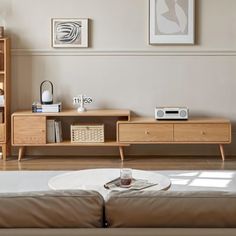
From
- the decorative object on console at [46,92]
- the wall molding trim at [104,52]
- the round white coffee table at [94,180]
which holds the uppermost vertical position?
the wall molding trim at [104,52]

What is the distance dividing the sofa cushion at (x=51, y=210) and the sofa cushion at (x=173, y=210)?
5 centimetres

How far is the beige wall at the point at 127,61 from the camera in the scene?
5805 millimetres

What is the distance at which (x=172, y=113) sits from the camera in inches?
219

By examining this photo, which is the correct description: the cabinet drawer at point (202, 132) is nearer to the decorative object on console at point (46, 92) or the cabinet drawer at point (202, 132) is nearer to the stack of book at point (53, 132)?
the stack of book at point (53, 132)

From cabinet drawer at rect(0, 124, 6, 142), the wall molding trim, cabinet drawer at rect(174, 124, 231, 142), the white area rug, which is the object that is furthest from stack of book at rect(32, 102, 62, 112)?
cabinet drawer at rect(174, 124, 231, 142)

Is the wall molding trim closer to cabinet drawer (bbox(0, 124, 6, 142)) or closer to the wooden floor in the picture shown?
cabinet drawer (bbox(0, 124, 6, 142))

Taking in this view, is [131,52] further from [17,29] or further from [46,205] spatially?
[46,205]

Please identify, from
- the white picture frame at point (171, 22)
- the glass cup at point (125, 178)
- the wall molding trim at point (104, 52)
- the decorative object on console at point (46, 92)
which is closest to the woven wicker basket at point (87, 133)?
the decorative object on console at point (46, 92)

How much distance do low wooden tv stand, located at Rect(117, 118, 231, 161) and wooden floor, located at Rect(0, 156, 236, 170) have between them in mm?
233

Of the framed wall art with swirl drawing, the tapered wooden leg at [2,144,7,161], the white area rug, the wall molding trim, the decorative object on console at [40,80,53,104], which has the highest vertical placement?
the framed wall art with swirl drawing

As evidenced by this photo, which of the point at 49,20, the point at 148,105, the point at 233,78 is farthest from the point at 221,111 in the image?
the point at 49,20

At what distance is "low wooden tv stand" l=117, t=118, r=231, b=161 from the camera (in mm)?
5465

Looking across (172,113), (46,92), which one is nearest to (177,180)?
(172,113)
